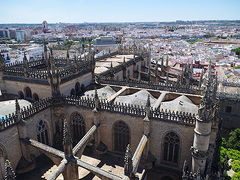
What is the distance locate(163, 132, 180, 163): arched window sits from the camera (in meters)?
24.2

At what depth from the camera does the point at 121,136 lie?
27109 millimetres

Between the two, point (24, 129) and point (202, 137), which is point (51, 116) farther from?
point (202, 137)

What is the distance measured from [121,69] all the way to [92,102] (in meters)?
20.1

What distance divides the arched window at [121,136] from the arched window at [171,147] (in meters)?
4.82

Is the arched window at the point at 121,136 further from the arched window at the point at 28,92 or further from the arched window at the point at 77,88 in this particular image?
Answer: the arched window at the point at 28,92

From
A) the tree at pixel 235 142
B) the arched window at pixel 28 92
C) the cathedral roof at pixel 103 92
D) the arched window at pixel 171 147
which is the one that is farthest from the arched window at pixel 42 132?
the tree at pixel 235 142

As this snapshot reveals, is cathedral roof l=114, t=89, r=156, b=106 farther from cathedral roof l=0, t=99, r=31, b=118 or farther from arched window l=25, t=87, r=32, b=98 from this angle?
cathedral roof l=0, t=99, r=31, b=118

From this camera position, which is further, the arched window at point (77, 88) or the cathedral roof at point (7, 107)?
the arched window at point (77, 88)

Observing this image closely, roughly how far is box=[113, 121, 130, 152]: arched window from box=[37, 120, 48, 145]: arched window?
9.17 m

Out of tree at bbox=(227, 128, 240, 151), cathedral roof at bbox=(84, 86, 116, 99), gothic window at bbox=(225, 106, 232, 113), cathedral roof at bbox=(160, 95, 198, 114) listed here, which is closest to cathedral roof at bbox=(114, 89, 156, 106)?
cathedral roof at bbox=(160, 95, 198, 114)

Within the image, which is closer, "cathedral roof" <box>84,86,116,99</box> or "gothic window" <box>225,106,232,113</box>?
"cathedral roof" <box>84,86,116,99</box>

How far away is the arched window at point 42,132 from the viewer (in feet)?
87.5

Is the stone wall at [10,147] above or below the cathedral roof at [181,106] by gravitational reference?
below

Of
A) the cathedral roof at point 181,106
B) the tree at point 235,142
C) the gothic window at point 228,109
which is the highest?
the cathedral roof at point 181,106
